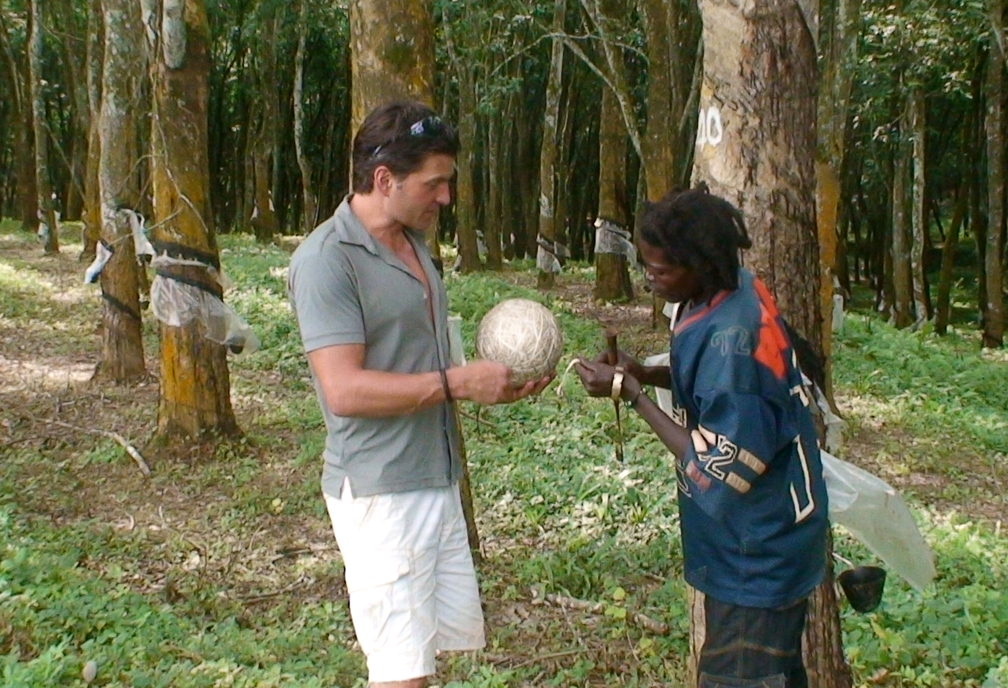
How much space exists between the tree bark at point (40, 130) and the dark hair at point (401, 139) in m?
14.7

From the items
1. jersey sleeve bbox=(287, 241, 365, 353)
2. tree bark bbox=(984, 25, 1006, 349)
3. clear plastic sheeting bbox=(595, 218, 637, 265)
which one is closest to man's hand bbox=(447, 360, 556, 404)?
jersey sleeve bbox=(287, 241, 365, 353)

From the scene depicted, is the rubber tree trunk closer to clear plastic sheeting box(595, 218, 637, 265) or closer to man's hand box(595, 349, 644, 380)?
man's hand box(595, 349, 644, 380)

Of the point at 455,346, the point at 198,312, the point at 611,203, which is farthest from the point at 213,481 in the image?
the point at 611,203

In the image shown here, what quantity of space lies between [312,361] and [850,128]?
717 inches

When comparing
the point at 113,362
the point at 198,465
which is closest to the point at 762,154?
the point at 198,465

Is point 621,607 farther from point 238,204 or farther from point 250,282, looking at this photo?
point 238,204

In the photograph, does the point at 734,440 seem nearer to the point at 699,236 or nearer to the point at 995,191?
the point at 699,236

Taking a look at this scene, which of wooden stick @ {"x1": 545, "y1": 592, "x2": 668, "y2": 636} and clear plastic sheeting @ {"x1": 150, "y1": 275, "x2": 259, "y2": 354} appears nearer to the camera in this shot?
wooden stick @ {"x1": 545, "y1": 592, "x2": 668, "y2": 636}

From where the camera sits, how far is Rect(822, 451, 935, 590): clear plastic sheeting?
329cm

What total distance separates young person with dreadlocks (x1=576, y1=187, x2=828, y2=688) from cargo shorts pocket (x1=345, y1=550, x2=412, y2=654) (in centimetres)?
81

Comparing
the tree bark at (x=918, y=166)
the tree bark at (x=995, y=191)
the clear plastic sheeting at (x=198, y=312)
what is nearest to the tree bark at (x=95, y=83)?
the clear plastic sheeting at (x=198, y=312)

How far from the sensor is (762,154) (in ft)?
10.9

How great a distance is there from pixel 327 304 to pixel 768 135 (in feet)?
5.16

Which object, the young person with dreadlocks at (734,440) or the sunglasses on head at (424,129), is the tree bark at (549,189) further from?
the young person with dreadlocks at (734,440)
